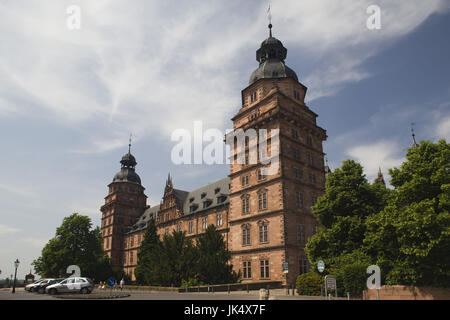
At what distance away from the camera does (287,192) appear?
40.4 metres

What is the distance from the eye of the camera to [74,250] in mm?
62438

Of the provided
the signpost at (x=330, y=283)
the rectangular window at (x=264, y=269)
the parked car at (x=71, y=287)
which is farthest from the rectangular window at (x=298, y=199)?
the parked car at (x=71, y=287)

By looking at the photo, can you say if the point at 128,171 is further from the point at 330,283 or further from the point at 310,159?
the point at 330,283

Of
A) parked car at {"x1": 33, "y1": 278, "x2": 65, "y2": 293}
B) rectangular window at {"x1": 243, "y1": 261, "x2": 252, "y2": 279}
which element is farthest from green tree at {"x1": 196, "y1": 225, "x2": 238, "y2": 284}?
parked car at {"x1": 33, "y1": 278, "x2": 65, "y2": 293}

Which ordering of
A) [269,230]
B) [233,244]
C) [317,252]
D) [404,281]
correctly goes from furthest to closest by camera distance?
[233,244] < [269,230] < [317,252] < [404,281]

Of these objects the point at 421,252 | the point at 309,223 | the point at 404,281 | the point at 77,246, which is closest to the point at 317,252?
the point at 404,281

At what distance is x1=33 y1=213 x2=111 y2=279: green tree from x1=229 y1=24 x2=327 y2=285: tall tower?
105 ft

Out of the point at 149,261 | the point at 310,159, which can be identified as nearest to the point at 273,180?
the point at 310,159

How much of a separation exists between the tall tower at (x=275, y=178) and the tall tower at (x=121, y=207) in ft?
161

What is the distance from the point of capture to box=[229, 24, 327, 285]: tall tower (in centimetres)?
3934

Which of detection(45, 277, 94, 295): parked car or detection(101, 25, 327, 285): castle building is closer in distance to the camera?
detection(45, 277, 94, 295): parked car

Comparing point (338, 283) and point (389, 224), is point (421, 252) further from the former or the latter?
point (338, 283)

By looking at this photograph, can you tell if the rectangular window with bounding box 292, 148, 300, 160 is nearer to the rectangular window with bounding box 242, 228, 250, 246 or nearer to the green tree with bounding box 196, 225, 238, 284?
the rectangular window with bounding box 242, 228, 250, 246

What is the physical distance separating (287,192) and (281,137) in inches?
274
